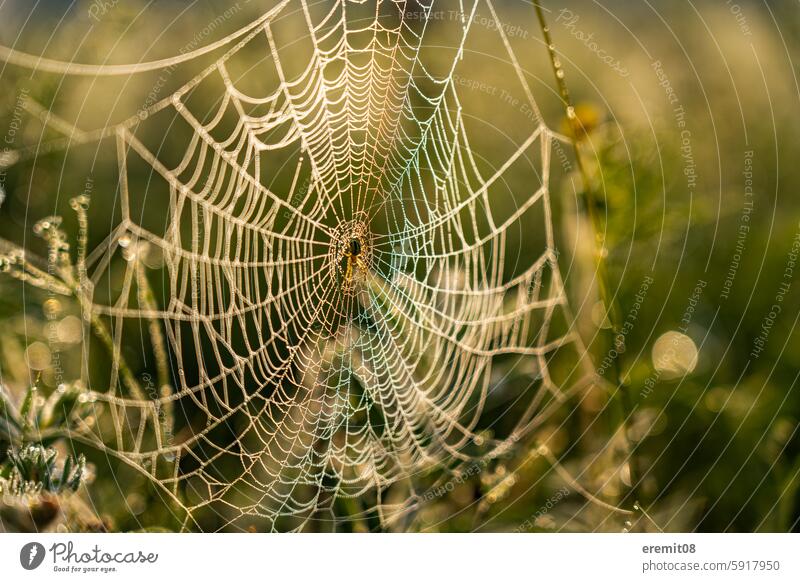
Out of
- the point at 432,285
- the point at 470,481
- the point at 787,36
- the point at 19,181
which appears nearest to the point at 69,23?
the point at 19,181

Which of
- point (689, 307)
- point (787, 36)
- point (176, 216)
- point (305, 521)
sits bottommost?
point (305, 521)

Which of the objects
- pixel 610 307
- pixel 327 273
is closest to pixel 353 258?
pixel 327 273

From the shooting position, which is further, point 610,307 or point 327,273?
point 327,273

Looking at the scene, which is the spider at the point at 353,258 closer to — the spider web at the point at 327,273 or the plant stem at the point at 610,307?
the spider web at the point at 327,273

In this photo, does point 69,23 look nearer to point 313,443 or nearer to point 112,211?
point 112,211

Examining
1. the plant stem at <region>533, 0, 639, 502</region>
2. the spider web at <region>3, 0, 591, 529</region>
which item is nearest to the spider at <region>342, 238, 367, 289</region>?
the spider web at <region>3, 0, 591, 529</region>

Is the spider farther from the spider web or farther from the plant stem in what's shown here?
the plant stem

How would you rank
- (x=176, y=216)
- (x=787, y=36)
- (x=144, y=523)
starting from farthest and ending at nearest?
(x=787, y=36) < (x=176, y=216) < (x=144, y=523)

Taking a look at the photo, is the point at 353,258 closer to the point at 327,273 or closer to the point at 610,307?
Answer: the point at 327,273

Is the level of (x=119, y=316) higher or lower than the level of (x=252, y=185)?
lower
